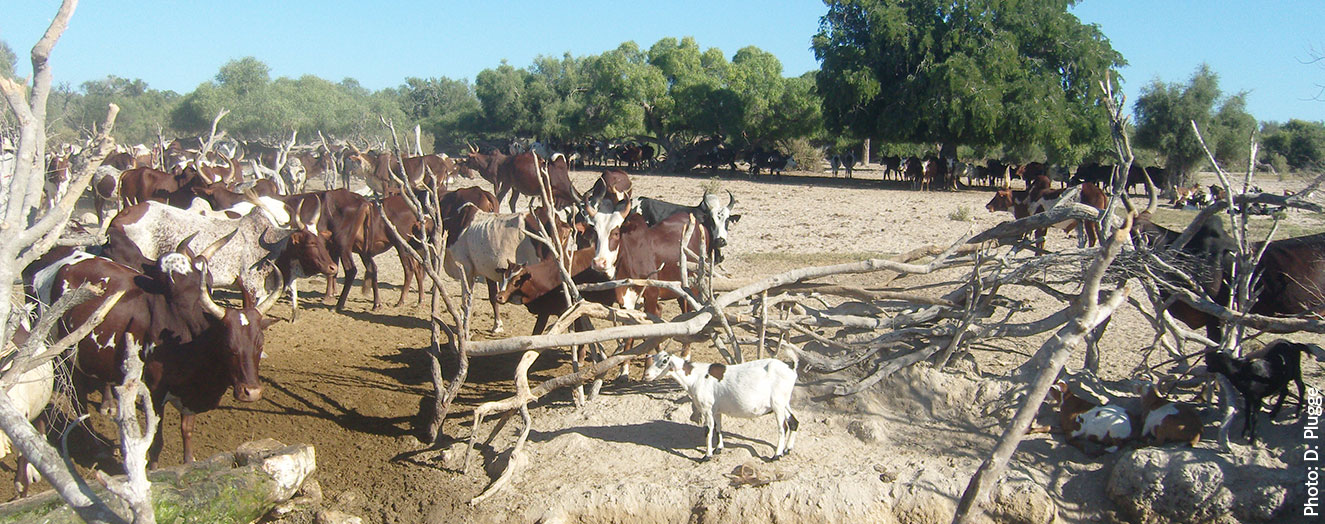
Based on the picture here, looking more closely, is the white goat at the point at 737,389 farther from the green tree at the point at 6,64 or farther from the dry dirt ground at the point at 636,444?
the green tree at the point at 6,64

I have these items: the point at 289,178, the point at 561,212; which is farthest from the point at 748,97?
the point at 561,212

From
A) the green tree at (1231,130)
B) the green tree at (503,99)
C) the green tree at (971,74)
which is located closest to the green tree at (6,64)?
the green tree at (971,74)

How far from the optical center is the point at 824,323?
7738mm

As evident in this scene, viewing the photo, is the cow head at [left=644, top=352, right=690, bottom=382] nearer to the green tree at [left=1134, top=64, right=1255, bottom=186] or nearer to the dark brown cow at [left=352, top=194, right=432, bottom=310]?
the dark brown cow at [left=352, top=194, right=432, bottom=310]

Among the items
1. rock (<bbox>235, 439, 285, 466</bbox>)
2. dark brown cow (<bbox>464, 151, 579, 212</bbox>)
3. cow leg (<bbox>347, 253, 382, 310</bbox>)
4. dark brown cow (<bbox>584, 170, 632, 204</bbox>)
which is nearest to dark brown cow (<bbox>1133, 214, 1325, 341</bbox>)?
dark brown cow (<bbox>584, 170, 632, 204</bbox>)

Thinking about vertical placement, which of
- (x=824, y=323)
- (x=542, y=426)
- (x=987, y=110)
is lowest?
(x=542, y=426)

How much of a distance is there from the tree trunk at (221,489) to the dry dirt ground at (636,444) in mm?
390

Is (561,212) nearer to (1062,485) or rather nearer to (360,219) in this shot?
(360,219)

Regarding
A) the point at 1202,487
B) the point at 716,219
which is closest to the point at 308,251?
the point at 716,219

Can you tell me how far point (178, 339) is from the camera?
6469 millimetres

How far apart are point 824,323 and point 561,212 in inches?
191

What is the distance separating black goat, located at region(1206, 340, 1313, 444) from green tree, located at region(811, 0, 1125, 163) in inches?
888

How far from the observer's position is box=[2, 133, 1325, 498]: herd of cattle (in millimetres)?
6512

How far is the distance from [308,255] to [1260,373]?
9.62m
